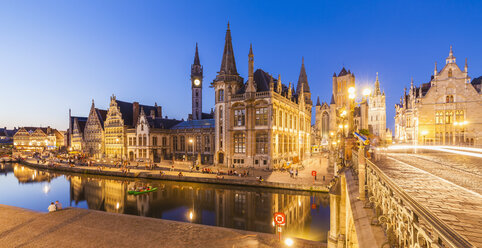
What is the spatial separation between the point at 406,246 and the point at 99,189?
37151 millimetres

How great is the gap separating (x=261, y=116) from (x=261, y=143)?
4719 mm

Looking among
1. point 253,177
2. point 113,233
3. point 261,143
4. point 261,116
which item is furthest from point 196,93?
point 113,233

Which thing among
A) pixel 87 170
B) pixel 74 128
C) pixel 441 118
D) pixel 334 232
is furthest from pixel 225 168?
pixel 74 128

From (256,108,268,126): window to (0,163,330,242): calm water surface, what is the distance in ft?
44.3

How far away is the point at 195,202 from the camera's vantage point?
25000 millimetres

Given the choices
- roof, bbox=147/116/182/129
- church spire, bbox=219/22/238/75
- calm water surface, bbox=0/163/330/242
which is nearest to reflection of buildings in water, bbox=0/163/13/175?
calm water surface, bbox=0/163/330/242

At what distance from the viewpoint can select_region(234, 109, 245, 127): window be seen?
41156 mm

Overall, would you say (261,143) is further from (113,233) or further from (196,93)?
(196,93)

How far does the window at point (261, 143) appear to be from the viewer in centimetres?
3908

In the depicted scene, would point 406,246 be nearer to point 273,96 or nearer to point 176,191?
point 176,191

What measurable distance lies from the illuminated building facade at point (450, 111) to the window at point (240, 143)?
2947 centimetres

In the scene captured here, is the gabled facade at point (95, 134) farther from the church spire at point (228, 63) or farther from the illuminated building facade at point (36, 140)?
the illuminated building facade at point (36, 140)

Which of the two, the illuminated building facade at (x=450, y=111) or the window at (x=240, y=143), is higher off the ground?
the illuminated building facade at (x=450, y=111)

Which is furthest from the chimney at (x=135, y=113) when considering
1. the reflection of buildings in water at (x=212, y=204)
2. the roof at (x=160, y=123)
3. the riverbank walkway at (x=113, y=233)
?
the riverbank walkway at (x=113, y=233)
